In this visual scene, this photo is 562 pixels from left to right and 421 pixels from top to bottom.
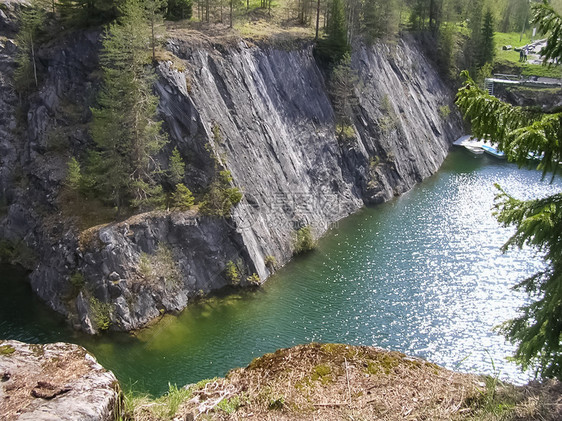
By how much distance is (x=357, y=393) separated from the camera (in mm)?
6844

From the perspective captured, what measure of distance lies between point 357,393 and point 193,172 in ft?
79.0

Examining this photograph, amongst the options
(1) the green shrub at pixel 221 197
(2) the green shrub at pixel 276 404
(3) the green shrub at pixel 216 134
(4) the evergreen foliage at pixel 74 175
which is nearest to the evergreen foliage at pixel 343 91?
(3) the green shrub at pixel 216 134

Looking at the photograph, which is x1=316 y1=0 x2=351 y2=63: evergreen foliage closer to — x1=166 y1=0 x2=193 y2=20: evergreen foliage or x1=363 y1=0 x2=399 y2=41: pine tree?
x1=363 y1=0 x2=399 y2=41: pine tree

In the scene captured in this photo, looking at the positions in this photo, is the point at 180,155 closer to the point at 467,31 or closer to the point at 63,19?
the point at 63,19

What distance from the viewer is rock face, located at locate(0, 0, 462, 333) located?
24859mm

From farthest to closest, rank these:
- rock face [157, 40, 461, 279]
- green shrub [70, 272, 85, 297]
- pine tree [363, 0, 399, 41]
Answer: pine tree [363, 0, 399, 41] → rock face [157, 40, 461, 279] → green shrub [70, 272, 85, 297]

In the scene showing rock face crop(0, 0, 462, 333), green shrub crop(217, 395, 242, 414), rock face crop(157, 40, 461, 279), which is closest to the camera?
green shrub crop(217, 395, 242, 414)

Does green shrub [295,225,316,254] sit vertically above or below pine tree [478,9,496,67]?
below

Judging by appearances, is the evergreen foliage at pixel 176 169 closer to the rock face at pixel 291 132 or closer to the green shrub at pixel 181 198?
the green shrub at pixel 181 198

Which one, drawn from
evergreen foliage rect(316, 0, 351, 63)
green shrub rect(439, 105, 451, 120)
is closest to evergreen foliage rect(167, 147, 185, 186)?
evergreen foliage rect(316, 0, 351, 63)

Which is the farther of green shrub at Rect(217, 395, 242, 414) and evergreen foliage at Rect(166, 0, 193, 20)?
evergreen foliage at Rect(166, 0, 193, 20)

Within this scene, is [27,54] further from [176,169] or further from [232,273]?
[232,273]

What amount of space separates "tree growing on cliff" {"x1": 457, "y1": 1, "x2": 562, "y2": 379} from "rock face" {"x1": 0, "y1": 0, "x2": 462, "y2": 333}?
1974cm

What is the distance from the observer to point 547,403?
6.28m
